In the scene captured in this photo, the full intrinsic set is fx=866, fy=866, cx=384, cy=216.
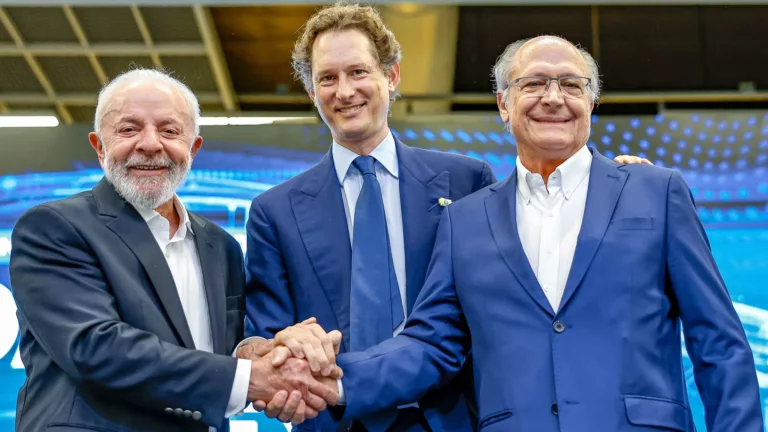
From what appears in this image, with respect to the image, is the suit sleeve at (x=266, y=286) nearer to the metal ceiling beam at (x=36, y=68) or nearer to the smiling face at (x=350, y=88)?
the smiling face at (x=350, y=88)

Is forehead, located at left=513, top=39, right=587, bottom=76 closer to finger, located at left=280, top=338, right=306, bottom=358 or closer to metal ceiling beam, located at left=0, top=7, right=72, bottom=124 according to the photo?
finger, located at left=280, top=338, right=306, bottom=358

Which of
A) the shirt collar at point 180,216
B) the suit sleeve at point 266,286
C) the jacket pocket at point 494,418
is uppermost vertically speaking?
the shirt collar at point 180,216

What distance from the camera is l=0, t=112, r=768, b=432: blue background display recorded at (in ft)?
14.0

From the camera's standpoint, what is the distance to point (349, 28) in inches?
105

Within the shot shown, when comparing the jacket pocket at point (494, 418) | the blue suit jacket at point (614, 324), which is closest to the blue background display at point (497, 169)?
the blue suit jacket at point (614, 324)

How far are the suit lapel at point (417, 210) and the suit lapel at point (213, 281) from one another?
1.74 feet

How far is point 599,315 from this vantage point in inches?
81.0

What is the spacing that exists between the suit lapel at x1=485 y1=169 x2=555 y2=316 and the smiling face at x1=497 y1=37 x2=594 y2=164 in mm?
124

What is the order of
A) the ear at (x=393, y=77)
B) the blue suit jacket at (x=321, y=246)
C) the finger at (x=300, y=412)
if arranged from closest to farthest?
1. the finger at (x=300, y=412)
2. the blue suit jacket at (x=321, y=246)
3. the ear at (x=393, y=77)

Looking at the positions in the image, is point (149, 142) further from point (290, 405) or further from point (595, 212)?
point (595, 212)

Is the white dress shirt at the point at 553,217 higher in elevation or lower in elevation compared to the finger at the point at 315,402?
higher

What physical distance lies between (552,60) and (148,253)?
3.97 feet

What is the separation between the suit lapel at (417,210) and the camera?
249cm

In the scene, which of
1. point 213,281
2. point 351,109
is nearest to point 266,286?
point 213,281
